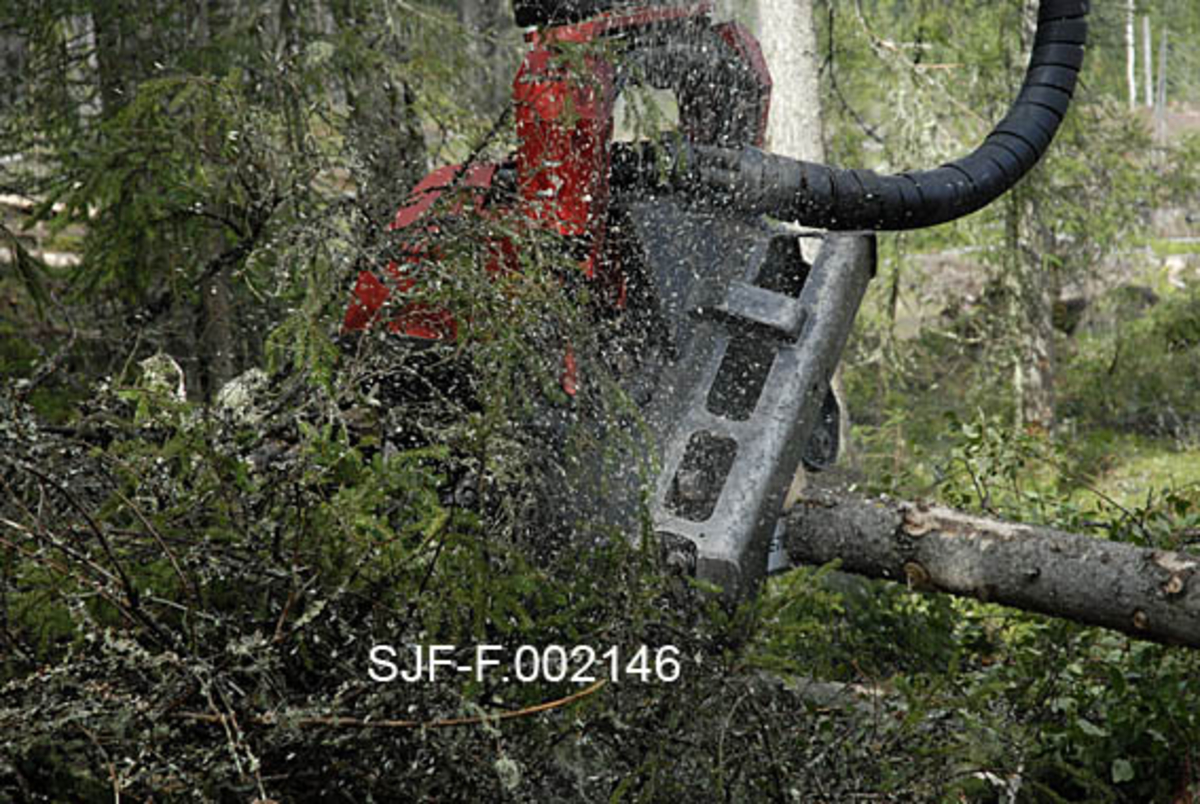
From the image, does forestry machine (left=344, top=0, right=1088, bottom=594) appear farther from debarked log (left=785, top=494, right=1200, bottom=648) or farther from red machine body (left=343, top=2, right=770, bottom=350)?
debarked log (left=785, top=494, right=1200, bottom=648)

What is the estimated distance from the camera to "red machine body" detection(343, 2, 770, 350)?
11.1ft

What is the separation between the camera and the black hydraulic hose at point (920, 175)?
3.66 m

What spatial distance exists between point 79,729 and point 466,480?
1.68 metres

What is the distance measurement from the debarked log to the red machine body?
3.54 feet

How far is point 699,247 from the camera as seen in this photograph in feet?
12.3

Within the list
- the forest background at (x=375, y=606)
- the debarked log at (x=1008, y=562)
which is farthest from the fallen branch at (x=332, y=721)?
the debarked log at (x=1008, y=562)

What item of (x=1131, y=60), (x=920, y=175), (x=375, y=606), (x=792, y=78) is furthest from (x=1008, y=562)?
(x=1131, y=60)

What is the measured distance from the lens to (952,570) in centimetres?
381

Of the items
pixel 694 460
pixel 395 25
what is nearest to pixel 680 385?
pixel 694 460

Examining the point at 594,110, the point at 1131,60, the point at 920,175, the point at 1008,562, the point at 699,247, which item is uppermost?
the point at 1131,60

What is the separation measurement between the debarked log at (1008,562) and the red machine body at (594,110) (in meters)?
1.08

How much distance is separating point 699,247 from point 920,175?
33.9 inches

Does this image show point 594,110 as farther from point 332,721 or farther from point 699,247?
point 332,721

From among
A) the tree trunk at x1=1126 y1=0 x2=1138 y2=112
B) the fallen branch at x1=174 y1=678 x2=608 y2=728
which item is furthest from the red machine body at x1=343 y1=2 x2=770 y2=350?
the tree trunk at x1=1126 y1=0 x2=1138 y2=112
